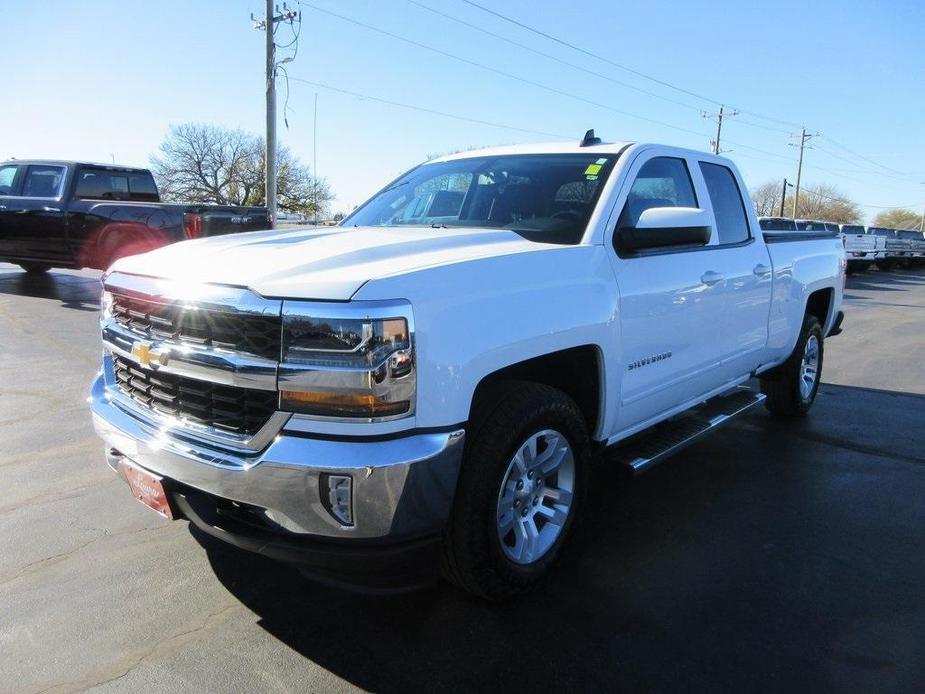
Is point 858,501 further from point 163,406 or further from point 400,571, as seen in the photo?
point 163,406

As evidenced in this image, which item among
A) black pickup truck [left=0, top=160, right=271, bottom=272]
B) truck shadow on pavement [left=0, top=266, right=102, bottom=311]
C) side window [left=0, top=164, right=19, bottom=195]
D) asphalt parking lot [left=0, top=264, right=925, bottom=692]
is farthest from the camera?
side window [left=0, top=164, right=19, bottom=195]

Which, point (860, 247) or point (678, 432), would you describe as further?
point (860, 247)

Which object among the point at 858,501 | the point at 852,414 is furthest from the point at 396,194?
the point at 852,414

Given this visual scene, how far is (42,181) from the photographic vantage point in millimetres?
12094

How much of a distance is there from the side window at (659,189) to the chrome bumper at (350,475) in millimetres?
1759

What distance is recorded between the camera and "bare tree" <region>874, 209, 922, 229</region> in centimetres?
11219

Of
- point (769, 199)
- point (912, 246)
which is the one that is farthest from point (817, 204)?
point (912, 246)

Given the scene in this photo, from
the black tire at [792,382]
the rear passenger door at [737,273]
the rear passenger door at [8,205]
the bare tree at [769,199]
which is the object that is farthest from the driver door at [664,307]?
the bare tree at [769,199]

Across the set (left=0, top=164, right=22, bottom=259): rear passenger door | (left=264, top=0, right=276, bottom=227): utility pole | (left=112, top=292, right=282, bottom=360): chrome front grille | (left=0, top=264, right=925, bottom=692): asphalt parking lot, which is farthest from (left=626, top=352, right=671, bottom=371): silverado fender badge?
(left=264, top=0, right=276, bottom=227): utility pole

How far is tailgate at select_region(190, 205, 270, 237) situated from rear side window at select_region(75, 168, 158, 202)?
7.31ft

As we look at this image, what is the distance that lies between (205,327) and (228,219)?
383 inches

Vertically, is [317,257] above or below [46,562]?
above

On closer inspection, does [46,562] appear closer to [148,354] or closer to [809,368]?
[148,354]

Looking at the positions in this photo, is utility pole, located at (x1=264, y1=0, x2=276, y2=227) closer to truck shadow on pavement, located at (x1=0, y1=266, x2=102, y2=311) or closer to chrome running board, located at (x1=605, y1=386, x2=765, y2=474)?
truck shadow on pavement, located at (x1=0, y1=266, x2=102, y2=311)
